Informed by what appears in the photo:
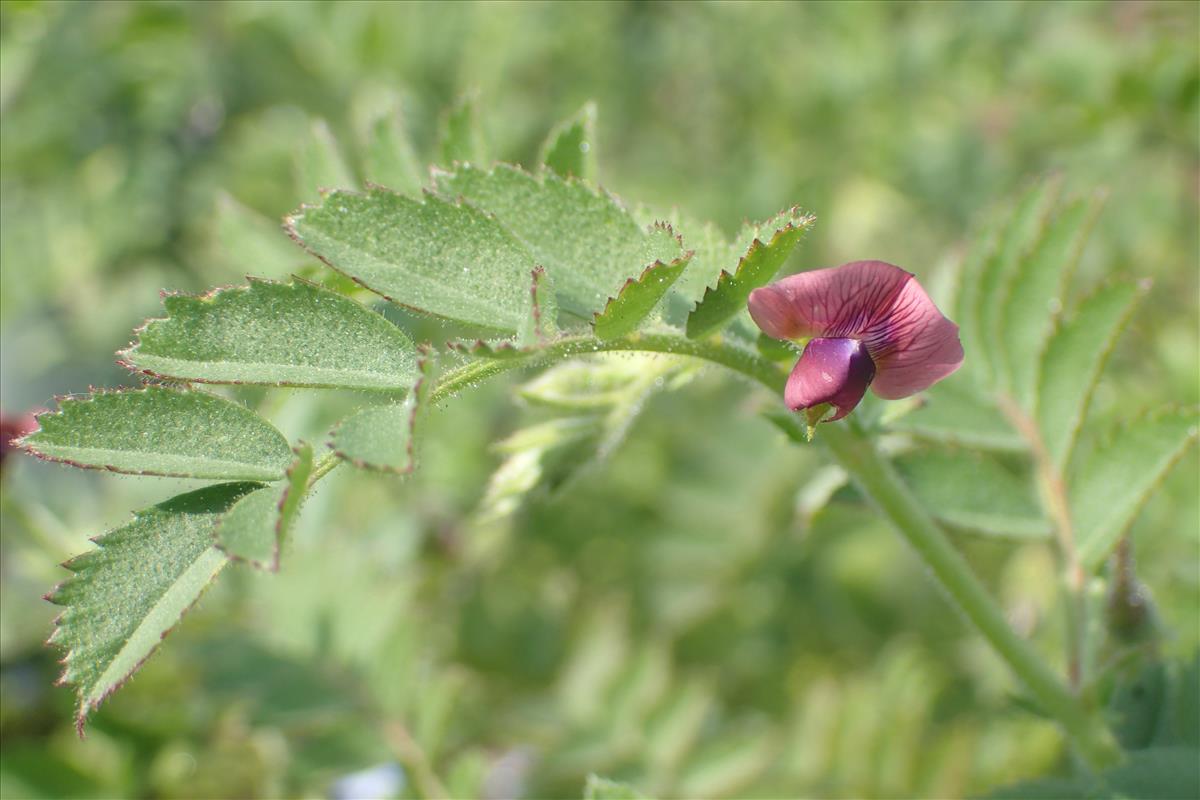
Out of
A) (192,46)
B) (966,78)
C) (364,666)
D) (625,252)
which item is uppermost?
(192,46)

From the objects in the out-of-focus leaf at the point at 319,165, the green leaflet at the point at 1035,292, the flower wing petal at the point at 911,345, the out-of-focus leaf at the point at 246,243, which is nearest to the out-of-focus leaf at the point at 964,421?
the green leaflet at the point at 1035,292

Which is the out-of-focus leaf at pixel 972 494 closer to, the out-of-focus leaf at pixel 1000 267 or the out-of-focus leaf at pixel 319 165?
the out-of-focus leaf at pixel 1000 267

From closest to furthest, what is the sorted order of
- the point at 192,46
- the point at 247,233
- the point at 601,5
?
the point at 247,233, the point at 192,46, the point at 601,5

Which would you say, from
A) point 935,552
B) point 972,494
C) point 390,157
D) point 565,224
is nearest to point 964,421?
point 972,494

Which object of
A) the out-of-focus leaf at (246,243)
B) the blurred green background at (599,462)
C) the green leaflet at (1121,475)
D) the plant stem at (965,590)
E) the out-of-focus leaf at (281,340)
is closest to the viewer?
the out-of-focus leaf at (281,340)

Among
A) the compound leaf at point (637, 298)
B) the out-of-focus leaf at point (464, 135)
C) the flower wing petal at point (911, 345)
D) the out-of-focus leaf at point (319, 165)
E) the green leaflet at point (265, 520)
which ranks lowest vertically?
the flower wing petal at point (911, 345)

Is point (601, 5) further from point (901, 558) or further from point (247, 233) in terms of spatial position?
point (247, 233)

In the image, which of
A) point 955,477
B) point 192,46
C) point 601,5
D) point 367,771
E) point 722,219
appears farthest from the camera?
point 601,5

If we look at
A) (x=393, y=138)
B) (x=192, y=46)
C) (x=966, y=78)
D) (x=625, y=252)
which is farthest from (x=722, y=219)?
(x=625, y=252)

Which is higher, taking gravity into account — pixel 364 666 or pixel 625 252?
pixel 364 666
